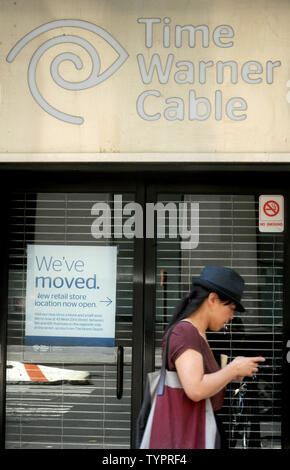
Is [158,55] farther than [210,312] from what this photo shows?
Yes

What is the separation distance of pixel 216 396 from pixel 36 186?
9.42 ft

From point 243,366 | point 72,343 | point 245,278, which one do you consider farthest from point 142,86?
point 243,366

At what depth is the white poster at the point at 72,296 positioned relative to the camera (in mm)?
5820

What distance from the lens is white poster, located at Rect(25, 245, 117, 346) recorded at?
5.82 m

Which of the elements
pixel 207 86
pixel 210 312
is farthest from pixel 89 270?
pixel 210 312

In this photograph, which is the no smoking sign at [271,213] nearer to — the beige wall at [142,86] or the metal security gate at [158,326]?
the metal security gate at [158,326]

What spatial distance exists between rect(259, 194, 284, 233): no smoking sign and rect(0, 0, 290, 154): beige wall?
435 mm

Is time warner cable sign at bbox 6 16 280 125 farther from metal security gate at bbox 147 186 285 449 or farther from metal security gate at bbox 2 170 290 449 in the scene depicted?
metal security gate at bbox 147 186 285 449

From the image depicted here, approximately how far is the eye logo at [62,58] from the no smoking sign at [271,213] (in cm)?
159

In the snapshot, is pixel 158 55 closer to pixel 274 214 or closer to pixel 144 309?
pixel 274 214

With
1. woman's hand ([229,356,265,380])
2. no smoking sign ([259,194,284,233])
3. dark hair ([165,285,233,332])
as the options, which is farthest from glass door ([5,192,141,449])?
woman's hand ([229,356,265,380])

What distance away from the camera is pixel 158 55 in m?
5.62

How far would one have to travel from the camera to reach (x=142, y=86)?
5617mm

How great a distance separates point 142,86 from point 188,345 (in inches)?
105
